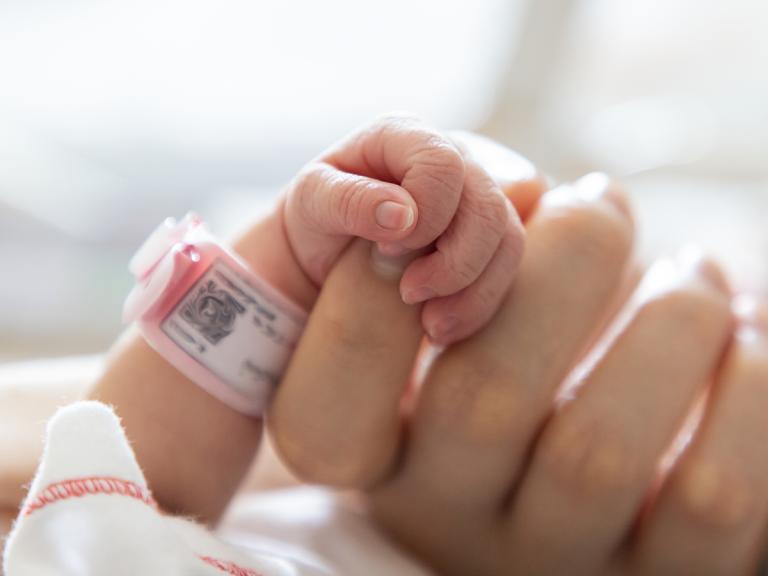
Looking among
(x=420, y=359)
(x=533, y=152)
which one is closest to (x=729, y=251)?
(x=533, y=152)

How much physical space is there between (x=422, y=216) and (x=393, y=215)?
3cm

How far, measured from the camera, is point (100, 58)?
5.06 ft

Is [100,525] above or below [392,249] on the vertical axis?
below

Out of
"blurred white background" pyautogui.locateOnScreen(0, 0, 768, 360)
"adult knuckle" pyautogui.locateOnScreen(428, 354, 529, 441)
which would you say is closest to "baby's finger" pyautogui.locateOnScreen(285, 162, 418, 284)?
"adult knuckle" pyautogui.locateOnScreen(428, 354, 529, 441)

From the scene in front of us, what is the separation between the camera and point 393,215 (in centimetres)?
49

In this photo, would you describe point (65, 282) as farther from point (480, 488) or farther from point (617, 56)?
point (617, 56)

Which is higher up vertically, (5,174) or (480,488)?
(480,488)

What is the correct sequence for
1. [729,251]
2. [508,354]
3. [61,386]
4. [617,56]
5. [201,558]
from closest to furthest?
[201,558], [508,354], [61,386], [729,251], [617,56]

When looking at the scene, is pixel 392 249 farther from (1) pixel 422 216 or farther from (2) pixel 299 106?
(2) pixel 299 106

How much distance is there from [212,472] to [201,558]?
13 centimetres

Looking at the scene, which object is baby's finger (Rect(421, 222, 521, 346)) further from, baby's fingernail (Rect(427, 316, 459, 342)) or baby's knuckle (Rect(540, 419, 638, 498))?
baby's knuckle (Rect(540, 419, 638, 498))

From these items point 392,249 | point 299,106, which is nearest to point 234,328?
point 392,249

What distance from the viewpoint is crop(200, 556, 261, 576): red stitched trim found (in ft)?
1.61

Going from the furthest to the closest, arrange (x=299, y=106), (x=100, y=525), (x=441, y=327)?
1. (x=299, y=106)
2. (x=441, y=327)
3. (x=100, y=525)
